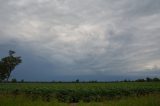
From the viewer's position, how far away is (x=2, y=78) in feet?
282

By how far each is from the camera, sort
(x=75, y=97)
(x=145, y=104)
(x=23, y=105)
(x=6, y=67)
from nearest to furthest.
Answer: (x=23, y=105), (x=145, y=104), (x=75, y=97), (x=6, y=67)

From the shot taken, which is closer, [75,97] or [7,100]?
[7,100]

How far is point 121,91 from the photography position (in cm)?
3934

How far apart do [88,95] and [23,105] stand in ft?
67.9

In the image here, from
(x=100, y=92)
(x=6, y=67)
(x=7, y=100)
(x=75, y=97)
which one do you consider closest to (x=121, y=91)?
(x=100, y=92)

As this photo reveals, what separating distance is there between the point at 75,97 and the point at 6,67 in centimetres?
5004

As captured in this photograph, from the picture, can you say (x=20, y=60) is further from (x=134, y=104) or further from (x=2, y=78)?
(x=134, y=104)

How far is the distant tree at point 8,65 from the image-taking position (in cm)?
8269

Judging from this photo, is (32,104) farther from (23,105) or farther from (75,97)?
(75,97)

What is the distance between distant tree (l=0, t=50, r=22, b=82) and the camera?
8269 cm

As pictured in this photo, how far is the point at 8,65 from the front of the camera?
83.1 metres

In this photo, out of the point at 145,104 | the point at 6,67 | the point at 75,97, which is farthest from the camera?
the point at 6,67

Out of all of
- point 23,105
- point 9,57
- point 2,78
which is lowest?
point 23,105

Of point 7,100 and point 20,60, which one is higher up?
point 20,60
